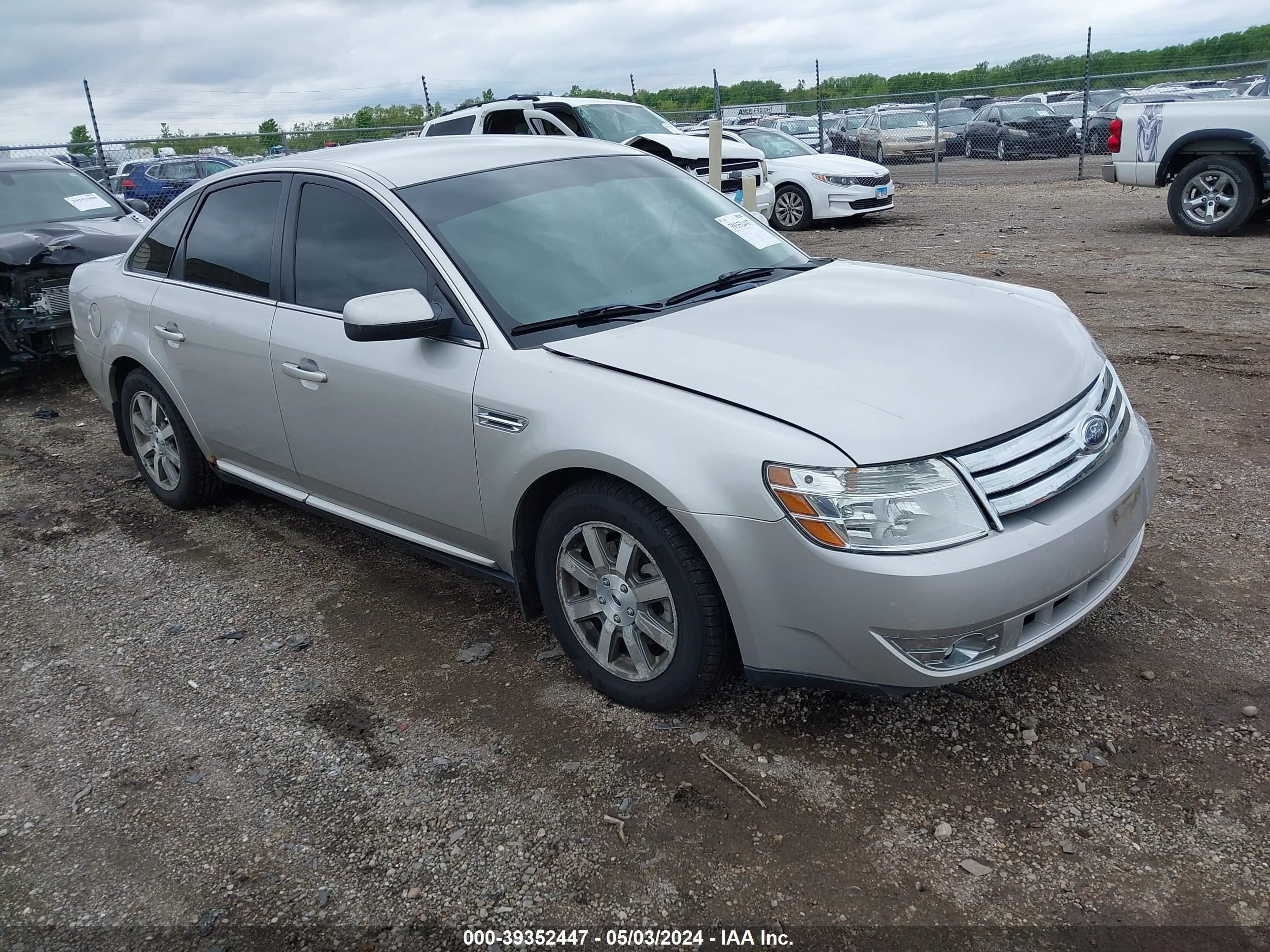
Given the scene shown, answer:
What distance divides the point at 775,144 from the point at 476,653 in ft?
43.3

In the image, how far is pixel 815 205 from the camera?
14109 millimetres

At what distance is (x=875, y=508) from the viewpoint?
253 cm

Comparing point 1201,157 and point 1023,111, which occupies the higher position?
point 1023,111

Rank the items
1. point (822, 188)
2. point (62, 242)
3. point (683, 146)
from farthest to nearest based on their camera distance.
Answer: point (822, 188)
point (683, 146)
point (62, 242)

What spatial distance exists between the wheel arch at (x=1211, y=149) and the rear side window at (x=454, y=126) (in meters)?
7.95

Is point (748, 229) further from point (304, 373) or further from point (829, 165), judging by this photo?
point (829, 165)

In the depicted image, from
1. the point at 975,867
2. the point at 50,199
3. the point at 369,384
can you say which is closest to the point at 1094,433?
the point at 975,867

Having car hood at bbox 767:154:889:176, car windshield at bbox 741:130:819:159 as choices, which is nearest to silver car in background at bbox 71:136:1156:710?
car hood at bbox 767:154:889:176

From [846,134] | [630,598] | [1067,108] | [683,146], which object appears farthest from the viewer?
[846,134]

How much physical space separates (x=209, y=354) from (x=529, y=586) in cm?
195

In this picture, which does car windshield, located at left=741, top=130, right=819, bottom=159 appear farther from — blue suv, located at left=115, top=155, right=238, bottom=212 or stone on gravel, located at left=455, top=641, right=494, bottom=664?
stone on gravel, located at left=455, top=641, right=494, bottom=664

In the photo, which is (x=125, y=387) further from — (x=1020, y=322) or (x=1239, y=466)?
(x=1239, y=466)

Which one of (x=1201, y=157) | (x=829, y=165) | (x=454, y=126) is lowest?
(x=1201, y=157)

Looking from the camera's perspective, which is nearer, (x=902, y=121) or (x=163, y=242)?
(x=163, y=242)
